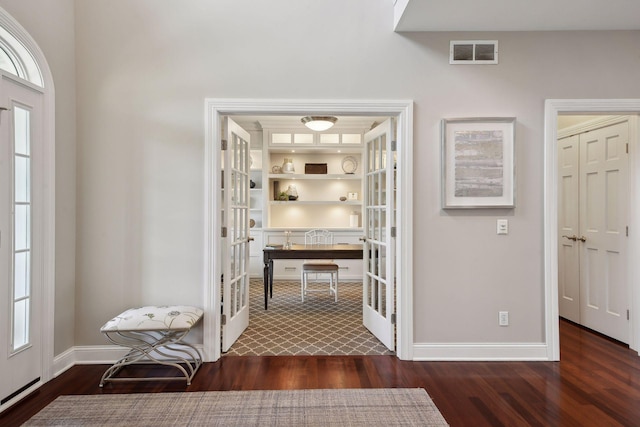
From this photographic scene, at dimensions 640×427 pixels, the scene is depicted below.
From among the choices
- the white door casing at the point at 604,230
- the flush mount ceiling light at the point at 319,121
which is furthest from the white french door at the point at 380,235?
the white door casing at the point at 604,230

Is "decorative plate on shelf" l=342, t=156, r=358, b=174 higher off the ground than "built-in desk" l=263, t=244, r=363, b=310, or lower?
higher

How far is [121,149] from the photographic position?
2879mm

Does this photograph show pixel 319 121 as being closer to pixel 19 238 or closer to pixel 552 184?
pixel 552 184

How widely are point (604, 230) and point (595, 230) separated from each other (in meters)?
0.11

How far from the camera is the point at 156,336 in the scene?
2.83 meters

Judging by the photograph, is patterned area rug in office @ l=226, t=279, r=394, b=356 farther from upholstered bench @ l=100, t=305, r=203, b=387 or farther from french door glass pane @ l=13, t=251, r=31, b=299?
french door glass pane @ l=13, t=251, r=31, b=299

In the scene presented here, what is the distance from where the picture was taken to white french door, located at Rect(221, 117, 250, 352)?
3070mm

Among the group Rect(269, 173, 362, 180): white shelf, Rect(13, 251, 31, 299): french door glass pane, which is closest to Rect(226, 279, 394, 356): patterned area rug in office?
Rect(13, 251, 31, 299): french door glass pane

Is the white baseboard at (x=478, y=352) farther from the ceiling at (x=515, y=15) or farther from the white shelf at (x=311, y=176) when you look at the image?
the white shelf at (x=311, y=176)

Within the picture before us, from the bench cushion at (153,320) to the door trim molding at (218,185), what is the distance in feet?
1.00

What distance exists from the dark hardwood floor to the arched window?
212 cm

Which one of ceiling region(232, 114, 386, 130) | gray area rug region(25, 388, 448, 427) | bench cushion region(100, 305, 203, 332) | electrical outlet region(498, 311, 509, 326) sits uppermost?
ceiling region(232, 114, 386, 130)

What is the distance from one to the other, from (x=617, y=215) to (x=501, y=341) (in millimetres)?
1692

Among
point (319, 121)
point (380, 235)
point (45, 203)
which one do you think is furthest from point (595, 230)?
point (45, 203)
